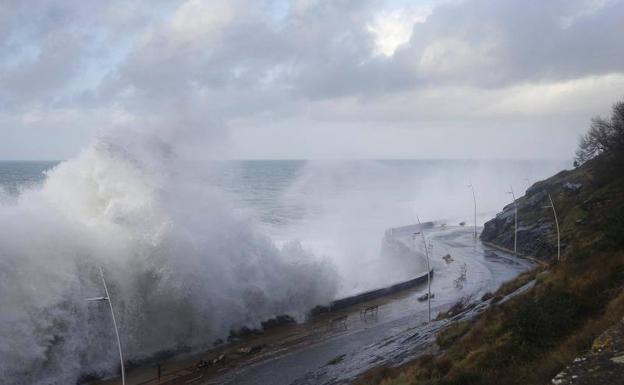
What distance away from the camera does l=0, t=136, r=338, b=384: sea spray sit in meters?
19.4

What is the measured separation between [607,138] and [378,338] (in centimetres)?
4000

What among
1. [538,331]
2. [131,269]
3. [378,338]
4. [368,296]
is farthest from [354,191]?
[538,331]

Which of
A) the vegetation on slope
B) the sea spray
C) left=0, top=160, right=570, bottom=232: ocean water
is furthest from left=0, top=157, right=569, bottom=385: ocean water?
left=0, top=160, right=570, bottom=232: ocean water

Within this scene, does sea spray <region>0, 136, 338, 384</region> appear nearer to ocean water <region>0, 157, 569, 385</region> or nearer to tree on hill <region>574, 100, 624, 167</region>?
Answer: ocean water <region>0, 157, 569, 385</region>

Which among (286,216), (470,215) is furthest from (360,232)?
(470,215)

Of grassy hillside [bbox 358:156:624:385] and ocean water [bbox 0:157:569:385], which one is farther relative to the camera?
ocean water [bbox 0:157:569:385]

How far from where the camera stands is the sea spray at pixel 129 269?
1942 cm

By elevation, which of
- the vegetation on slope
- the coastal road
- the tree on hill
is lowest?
the coastal road

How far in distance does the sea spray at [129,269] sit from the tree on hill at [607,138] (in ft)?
91.6

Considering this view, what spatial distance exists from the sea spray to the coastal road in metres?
4.13

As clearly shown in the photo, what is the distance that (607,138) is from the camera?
50.8 meters

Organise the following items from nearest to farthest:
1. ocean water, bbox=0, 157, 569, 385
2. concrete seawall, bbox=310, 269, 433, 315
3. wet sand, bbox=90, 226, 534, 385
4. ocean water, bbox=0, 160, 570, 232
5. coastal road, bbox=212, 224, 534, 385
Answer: coastal road, bbox=212, 224, 534, 385 → wet sand, bbox=90, 226, 534, 385 → ocean water, bbox=0, 157, 569, 385 → concrete seawall, bbox=310, 269, 433, 315 → ocean water, bbox=0, 160, 570, 232

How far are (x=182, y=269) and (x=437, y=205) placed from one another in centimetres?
7028

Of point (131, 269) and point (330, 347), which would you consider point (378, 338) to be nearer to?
point (330, 347)
